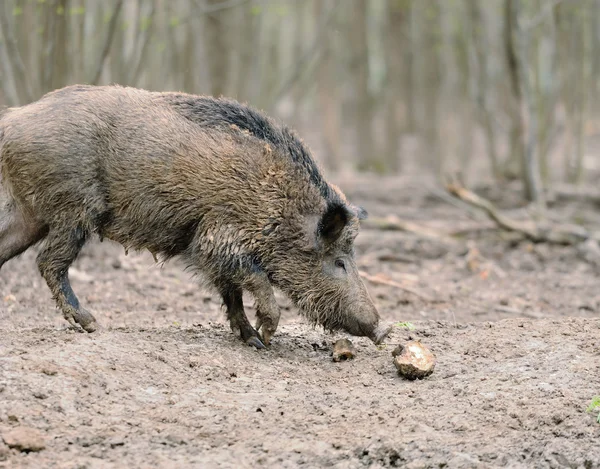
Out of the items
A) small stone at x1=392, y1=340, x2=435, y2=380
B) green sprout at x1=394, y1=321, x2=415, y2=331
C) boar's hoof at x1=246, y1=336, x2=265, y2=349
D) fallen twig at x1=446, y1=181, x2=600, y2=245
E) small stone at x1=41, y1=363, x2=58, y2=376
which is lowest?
fallen twig at x1=446, y1=181, x2=600, y2=245

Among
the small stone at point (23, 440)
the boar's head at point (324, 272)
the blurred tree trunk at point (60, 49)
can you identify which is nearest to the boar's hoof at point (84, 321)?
the boar's head at point (324, 272)

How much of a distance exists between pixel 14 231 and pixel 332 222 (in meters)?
2.28

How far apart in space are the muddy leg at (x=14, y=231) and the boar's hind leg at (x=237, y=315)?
1.42 meters

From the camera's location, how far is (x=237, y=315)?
21.1ft

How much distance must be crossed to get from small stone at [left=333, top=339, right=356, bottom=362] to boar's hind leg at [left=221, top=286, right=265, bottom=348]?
62 centimetres

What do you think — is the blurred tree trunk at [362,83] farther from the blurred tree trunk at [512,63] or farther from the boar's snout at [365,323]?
the boar's snout at [365,323]

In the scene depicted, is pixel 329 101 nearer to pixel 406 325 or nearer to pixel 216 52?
pixel 216 52

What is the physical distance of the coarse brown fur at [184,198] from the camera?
5.86 meters

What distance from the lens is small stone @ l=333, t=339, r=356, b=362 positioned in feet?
19.7

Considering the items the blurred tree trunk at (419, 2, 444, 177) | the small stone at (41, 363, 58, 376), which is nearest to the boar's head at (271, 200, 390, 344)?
the small stone at (41, 363, 58, 376)

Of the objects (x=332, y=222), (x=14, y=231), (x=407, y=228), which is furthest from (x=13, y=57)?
(x=407, y=228)

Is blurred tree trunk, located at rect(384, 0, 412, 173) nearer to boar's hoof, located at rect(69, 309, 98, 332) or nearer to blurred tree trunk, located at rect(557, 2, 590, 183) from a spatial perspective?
blurred tree trunk, located at rect(557, 2, 590, 183)

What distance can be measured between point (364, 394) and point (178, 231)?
1.89 meters

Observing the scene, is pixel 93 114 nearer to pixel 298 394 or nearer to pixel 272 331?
pixel 272 331
